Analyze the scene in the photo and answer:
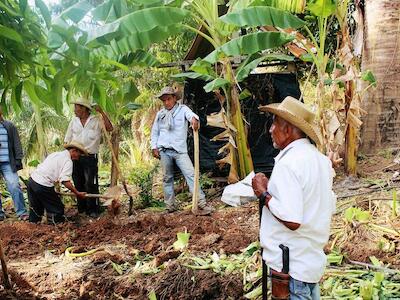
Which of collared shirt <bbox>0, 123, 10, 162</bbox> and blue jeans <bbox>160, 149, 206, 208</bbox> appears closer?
blue jeans <bbox>160, 149, 206, 208</bbox>

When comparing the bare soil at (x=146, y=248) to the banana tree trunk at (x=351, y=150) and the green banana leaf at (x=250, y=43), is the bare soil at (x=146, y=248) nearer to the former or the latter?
the banana tree trunk at (x=351, y=150)

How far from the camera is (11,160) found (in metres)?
6.60

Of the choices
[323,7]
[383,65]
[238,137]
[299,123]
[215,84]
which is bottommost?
[238,137]

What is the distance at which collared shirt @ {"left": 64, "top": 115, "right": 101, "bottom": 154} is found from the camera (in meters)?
6.40

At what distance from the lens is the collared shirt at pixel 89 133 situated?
6.40 meters

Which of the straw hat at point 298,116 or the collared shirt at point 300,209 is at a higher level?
the straw hat at point 298,116

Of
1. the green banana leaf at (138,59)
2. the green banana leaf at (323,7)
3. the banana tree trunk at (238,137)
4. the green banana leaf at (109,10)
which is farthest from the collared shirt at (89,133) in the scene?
the green banana leaf at (323,7)

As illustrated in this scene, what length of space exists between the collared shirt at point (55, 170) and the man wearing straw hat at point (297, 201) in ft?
12.5

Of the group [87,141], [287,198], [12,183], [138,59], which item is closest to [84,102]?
[87,141]

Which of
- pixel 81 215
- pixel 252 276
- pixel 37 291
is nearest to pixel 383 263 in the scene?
pixel 252 276

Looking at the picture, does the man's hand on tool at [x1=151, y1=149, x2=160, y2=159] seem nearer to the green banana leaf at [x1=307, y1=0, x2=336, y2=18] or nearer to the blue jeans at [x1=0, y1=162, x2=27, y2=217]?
the blue jeans at [x1=0, y1=162, x2=27, y2=217]

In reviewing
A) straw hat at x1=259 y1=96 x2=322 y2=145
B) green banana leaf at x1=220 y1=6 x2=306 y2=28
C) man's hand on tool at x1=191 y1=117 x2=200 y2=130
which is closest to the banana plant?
green banana leaf at x1=220 y1=6 x2=306 y2=28

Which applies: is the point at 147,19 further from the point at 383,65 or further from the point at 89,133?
the point at 383,65

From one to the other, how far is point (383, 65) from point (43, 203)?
546 centimetres
